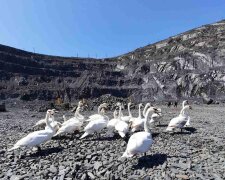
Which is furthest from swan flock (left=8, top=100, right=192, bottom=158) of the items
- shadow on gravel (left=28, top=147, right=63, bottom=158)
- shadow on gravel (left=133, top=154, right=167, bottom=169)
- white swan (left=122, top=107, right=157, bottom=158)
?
shadow on gravel (left=133, top=154, right=167, bottom=169)

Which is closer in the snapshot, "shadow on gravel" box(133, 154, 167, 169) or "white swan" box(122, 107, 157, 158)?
"white swan" box(122, 107, 157, 158)

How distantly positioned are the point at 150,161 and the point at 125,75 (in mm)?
83590

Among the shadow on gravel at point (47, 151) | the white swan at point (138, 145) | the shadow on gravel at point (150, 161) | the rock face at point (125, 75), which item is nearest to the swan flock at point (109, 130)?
the white swan at point (138, 145)

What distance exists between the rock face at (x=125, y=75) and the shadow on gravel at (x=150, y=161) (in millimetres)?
62122

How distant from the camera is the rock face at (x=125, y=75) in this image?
259 ft

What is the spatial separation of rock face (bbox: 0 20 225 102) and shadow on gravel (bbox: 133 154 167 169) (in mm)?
62122

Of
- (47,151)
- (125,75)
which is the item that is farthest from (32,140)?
(125,75)

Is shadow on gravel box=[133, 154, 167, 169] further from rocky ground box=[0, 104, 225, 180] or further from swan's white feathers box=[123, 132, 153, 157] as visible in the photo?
swan's white feathers box=[123, 132, 153, 157]

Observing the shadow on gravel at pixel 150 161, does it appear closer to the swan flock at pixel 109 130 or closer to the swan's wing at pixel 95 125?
the swan flock at pixel 109 130

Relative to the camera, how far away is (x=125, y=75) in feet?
318

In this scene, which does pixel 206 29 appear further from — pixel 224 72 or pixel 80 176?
pixel 80 176

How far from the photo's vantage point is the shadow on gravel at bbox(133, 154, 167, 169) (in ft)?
43.3

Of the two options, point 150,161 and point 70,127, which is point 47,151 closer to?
point 70,127

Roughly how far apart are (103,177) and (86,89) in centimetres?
7284
